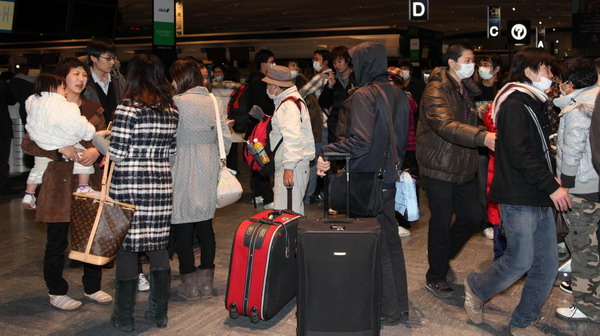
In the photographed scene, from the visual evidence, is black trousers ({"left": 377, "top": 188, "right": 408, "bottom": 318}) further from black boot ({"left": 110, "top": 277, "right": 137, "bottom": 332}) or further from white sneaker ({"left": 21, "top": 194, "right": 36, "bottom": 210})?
white sneaker ({"left": 21, "top": 194, "right": 36, "bottom": 210})

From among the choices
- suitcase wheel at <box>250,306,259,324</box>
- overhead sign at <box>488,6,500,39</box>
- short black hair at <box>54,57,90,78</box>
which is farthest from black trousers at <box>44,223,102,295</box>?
overhead sign at <box>488,6,500,39</box>

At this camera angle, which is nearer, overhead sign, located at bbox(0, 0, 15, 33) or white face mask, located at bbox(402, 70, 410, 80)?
white face mask, located at bbox(402, 70, 410, 80)

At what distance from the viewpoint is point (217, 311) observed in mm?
4148

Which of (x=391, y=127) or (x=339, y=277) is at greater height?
(x=391, y=127)

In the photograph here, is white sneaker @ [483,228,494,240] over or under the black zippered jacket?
under

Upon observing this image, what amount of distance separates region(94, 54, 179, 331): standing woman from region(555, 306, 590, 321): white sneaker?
7.85 feet

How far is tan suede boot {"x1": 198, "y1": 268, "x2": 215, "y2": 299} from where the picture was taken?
440 centimetres

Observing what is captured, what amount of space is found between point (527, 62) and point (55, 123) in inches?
108

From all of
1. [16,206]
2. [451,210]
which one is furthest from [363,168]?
[16,206]

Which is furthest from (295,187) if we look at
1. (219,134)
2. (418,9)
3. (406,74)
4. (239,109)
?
(418,9)

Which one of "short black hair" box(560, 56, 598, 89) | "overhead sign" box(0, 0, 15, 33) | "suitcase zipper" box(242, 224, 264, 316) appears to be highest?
"overhead sign" box(0, 0, 15, 33)

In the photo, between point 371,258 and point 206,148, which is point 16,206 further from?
point 371,258

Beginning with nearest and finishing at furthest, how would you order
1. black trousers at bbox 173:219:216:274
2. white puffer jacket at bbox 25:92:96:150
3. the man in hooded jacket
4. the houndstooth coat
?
the houndstooth coat, the man in hooded jacket, white puffer jacket at bbox 25:92:96:150, black trousers at bbox 173:219:216:274

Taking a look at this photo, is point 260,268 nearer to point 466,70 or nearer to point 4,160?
point 466,70
